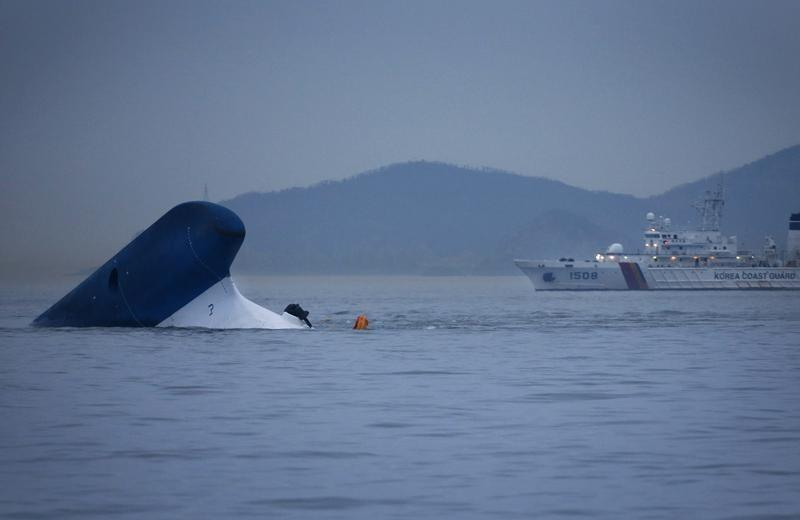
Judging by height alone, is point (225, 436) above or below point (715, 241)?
below

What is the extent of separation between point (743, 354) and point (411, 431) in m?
18.4

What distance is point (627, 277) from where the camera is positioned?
142m

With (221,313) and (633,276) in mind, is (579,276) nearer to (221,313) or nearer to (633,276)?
(633,276)

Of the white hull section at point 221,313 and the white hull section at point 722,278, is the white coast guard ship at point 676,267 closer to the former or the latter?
the white hull section at point 722,278

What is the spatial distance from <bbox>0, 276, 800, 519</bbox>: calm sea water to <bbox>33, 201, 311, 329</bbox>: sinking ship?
4.56 metres

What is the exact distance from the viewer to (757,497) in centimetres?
1125

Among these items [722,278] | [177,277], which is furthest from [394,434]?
[722,278]

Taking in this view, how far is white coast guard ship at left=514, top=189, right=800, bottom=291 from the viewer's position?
142m

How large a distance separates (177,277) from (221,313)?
2.28 m

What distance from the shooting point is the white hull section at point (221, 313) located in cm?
3678

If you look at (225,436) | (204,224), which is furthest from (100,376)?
(204,224)

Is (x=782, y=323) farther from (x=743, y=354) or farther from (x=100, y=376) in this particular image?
(x=100, y=376)

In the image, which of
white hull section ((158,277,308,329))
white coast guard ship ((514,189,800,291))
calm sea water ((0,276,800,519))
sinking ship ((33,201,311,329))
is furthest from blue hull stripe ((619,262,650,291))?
calm sea water ((0,276,800,519))

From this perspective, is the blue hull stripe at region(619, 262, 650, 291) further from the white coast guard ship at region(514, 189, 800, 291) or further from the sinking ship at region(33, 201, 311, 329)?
the sinking ship at region(33, 201, 311, 329)
